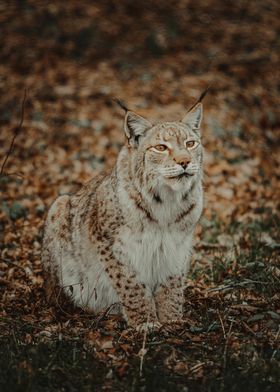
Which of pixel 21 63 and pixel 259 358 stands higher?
pixel 259 358

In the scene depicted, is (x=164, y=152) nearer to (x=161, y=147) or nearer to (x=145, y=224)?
(x=161, y=147)

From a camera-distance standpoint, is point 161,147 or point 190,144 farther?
point 190,144

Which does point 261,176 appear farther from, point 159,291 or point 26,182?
point 159,291

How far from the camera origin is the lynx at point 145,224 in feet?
15.5

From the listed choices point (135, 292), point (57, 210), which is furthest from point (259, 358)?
point (57, 210)

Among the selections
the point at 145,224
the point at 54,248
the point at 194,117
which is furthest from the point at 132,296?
the point at 194,117

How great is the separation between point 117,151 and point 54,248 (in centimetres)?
464

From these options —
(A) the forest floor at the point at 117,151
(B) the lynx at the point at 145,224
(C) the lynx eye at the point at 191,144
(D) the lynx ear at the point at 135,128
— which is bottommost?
(A) the forest floor at the point at 117,151

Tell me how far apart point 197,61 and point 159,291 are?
8838 millimetres

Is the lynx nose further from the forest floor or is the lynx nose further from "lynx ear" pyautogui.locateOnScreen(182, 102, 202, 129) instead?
the forest floor

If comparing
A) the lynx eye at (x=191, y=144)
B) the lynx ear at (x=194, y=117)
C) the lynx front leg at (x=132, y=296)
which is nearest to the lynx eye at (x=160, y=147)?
the lynx eye at (x=191, y=144)

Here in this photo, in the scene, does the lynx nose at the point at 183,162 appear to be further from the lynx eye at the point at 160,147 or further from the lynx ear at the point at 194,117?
the lynx ear at the point at 194,117

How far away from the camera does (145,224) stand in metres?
4.79

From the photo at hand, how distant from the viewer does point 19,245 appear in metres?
7.16
